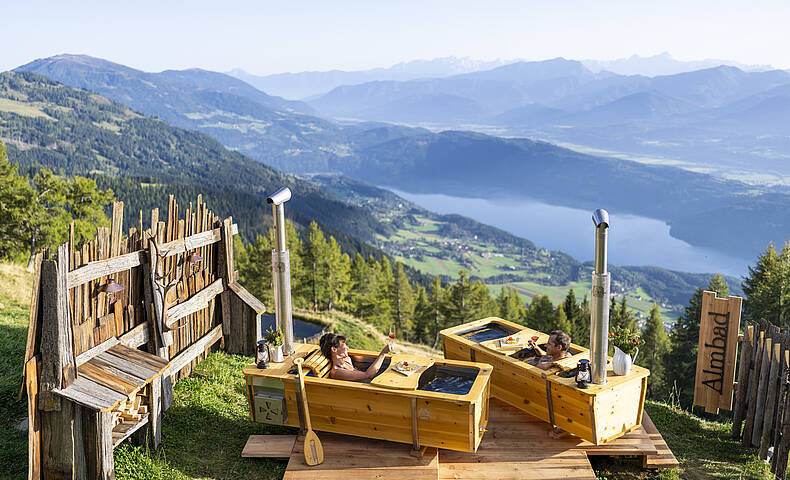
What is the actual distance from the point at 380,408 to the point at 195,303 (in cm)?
448

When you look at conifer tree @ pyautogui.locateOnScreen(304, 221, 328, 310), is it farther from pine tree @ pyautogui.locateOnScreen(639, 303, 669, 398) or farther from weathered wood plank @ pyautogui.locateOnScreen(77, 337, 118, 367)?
weathered wood plank @ pyautogui.locateOnScreen(77, 337, 118, 367)

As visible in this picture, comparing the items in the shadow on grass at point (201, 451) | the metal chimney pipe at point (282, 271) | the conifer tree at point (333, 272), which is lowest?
the conifer tree at point (333, 272)

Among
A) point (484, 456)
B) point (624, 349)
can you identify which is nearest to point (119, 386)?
point (484, 456)

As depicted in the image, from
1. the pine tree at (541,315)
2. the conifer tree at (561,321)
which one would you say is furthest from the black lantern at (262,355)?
the pine tree at (541,315)

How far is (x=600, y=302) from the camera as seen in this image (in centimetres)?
765

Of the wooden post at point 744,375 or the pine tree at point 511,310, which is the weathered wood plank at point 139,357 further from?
the pine tree at point 511,310

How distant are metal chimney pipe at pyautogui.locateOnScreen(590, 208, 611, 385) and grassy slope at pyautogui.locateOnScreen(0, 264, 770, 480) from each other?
5.59 ft

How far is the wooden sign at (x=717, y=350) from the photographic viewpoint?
31.8 feet

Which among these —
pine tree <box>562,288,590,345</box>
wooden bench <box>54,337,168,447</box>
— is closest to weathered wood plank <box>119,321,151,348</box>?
wooden bench <box>54,337,168,447</box>

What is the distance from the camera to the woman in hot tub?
833cm

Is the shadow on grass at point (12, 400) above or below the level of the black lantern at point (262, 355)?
below

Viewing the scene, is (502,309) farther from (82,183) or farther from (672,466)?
(672,466)

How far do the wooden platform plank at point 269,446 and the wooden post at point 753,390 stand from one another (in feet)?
24.8

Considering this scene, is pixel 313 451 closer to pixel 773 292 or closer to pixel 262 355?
pixel 262 355
